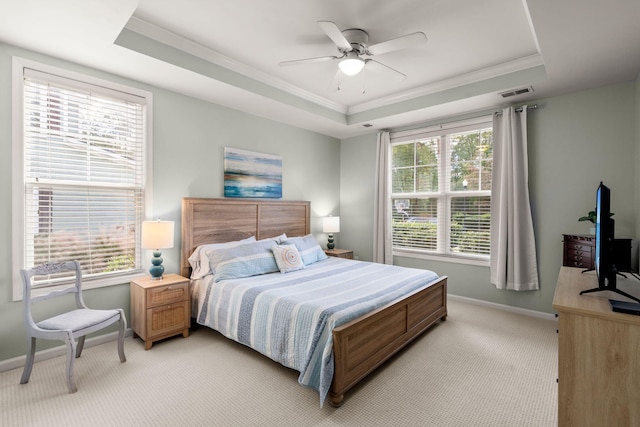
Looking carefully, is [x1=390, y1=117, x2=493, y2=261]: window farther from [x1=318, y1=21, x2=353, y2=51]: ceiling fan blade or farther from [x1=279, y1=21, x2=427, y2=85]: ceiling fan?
[x1=318, y1=21, x2=353, y2=51]: ceiling fan blade

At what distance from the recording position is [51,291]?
8.93ft

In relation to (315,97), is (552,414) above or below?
below

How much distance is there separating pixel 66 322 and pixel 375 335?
2366 millimetres

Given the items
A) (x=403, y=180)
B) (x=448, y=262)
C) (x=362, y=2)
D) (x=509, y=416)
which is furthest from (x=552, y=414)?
(x=403, y=180)

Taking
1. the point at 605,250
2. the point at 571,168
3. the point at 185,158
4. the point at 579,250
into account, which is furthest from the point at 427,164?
the point at 185,158

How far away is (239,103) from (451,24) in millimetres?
2505

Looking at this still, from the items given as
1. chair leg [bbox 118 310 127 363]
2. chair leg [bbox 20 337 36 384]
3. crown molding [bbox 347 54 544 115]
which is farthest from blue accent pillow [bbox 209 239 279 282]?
crown molding [bbox 347 54 544 115]

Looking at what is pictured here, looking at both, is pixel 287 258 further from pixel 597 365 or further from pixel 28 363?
pixel 597 365

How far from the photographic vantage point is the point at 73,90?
9.48 feet

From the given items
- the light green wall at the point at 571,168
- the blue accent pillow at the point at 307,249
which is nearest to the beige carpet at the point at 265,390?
the light green wall at the point at 571,168

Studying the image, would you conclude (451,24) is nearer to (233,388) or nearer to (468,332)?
(468,332)

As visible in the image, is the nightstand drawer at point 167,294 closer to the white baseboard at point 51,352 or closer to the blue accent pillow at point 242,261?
the blue accent pillow at point 242,261

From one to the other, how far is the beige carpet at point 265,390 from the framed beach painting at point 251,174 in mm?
1934

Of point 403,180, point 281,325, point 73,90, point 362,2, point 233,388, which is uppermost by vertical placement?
point 362,2
